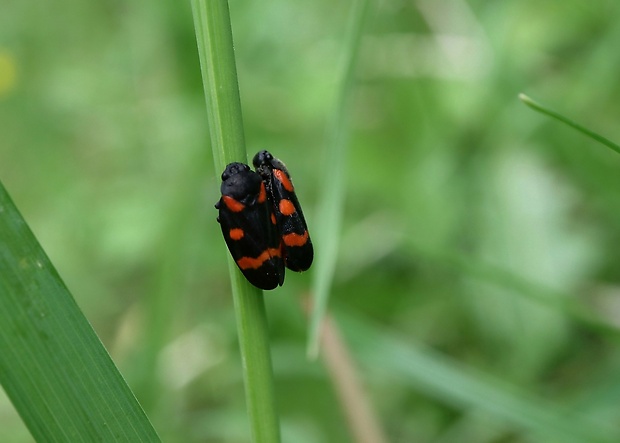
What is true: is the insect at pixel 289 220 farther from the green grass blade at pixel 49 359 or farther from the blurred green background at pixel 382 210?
the blurred green background at pixel 382 210

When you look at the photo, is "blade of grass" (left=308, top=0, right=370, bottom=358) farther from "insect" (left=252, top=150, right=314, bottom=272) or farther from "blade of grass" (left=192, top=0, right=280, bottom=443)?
"blade of grass" (left=192, top=0, right=280, bottom=443)

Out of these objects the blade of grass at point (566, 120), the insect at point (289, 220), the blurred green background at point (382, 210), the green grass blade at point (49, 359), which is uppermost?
the blurred green background at point (382, 210)

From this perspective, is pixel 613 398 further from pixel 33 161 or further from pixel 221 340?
pixel 33 161

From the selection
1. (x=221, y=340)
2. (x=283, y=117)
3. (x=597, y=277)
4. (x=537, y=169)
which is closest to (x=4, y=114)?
(x=283, y=117)

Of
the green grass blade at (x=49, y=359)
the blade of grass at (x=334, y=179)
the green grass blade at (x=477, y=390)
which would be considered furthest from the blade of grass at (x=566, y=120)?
the green grass blade at (x=477, y=390)

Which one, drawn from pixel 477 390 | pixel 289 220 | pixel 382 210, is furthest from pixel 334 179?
pixel 382 210

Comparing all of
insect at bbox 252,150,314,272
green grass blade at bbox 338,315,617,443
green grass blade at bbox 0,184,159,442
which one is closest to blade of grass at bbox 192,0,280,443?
green grass blade at bbox 0,184,159,442

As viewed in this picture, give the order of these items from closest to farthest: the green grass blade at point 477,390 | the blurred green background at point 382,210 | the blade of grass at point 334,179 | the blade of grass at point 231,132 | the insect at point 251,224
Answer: the blade of grass at point 231,132 < the insect at point 251,224 < the blade of grass at point 334,179 < the green grass blade at point 477,390 < the blurred green background at point 382,210

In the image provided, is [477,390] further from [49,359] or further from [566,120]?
[49,359]
